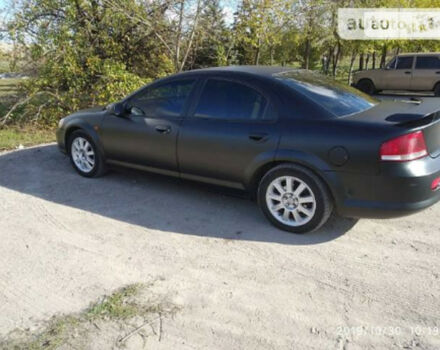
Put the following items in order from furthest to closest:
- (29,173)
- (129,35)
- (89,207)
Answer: (129,35)
(29,173)
(89,207)

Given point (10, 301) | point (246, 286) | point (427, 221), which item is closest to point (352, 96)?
point (427, 221)

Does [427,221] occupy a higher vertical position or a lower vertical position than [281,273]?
higher

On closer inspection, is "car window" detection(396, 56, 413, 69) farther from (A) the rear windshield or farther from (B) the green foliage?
(A) the rear windshield

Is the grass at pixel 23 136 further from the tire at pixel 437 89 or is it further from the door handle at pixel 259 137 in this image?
the tire at pixel 437 89

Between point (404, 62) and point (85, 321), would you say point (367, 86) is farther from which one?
point (85, 321)

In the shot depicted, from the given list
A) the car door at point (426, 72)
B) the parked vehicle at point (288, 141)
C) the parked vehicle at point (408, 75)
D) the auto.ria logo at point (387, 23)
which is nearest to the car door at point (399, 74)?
the parked vehicle at point (408, 75)

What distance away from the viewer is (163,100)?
14.5 feet

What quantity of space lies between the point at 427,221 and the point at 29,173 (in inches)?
202

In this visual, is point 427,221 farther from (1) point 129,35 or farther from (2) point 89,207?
(1) point 129,35

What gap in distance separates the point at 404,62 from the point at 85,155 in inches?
492

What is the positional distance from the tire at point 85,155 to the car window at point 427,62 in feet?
40.7

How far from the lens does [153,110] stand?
4.48 metres

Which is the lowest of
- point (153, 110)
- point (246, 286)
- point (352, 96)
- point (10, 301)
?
point (10, 301)

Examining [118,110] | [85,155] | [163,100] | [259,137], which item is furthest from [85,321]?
[85,155]
